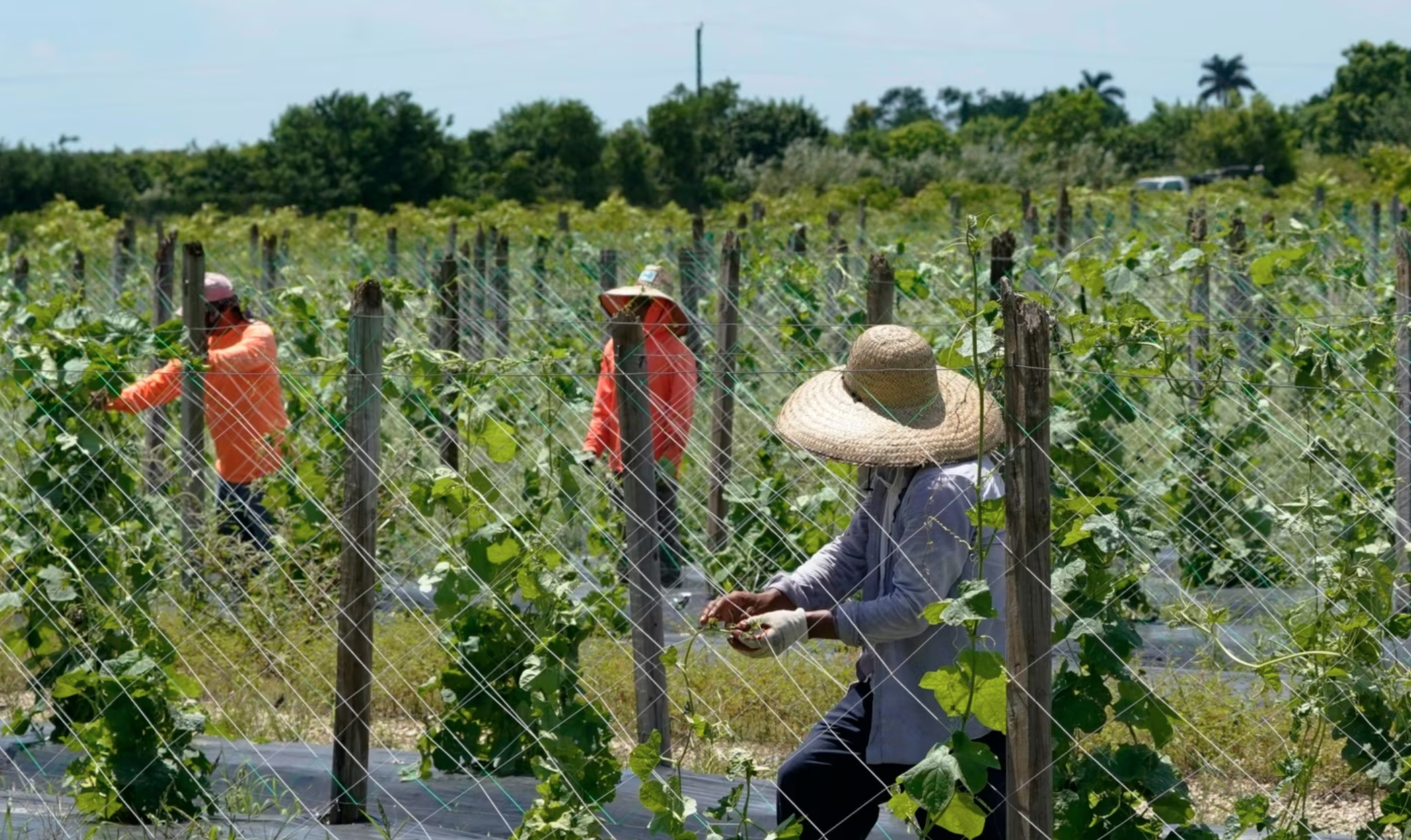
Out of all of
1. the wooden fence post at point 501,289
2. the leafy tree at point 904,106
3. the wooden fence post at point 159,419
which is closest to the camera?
the wooden fence post at point 159,419

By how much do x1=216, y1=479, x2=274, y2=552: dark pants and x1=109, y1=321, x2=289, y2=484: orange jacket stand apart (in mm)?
71

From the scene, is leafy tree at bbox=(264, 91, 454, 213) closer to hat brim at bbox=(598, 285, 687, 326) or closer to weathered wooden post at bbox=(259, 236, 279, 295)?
weathered wooden post at bbox=(259, 236, 279, 295)

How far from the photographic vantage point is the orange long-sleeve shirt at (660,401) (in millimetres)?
5449

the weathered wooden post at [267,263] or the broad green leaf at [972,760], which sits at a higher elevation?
the weathered wooden post at [267,263]

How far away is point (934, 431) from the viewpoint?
9.41ft

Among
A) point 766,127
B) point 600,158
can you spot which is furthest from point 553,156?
point 766,127

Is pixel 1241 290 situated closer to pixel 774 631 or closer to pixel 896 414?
pixel 896 414

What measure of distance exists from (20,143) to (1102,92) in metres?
89.3

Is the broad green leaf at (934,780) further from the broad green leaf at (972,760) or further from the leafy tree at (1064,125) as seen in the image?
the leafy tree at (1064,125)

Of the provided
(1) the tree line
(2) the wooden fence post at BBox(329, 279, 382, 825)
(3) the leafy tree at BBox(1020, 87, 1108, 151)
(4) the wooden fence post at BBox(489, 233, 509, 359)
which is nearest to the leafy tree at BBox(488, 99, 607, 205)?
(1) the tree line

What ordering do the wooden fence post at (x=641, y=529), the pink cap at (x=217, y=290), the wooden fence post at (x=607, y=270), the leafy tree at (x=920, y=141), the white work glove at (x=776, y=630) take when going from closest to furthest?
the white work glove at (x=776, y=630)
the wooden fence post at (x=641, y=529)
the pink cap at (x=217, y=290)
the wooden fence post at (x=607, y=270)
the leafy tree at (x=920, y=141)

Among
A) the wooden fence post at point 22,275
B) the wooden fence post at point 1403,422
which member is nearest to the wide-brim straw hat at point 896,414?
the wooden fence post at point 1403,422

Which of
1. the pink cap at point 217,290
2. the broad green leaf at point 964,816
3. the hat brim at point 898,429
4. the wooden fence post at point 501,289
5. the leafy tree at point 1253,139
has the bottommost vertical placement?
the broad green leaf at point 964,816

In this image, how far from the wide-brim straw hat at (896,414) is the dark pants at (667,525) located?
4.29 ft
